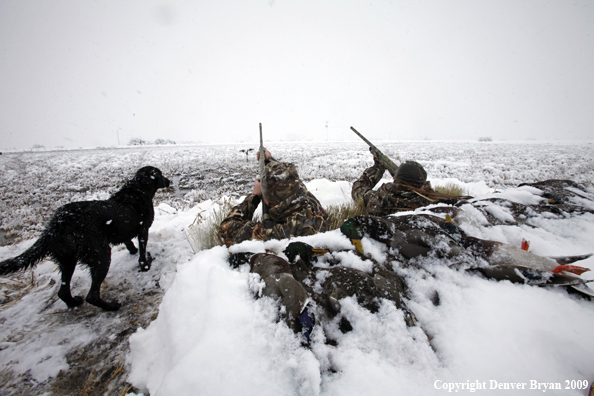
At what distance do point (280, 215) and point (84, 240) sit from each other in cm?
180

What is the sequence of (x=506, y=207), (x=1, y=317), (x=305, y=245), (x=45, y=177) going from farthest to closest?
(x=45, y=177), (x=506, y=207), (x=1, y=317), (x=305, y=245)

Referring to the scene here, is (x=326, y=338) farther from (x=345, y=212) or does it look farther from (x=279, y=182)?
(x=345, y=212)

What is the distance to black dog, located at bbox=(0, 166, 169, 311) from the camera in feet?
5.41

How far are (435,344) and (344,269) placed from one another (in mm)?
457

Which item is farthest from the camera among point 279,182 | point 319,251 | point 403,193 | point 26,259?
point 403,193

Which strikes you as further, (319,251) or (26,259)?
(26,259)

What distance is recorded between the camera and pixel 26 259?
62.0 inches

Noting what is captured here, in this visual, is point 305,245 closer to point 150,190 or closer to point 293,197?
point 293,197

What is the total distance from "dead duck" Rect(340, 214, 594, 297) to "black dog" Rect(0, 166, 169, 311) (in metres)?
2.15

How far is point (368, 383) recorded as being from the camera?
68cm

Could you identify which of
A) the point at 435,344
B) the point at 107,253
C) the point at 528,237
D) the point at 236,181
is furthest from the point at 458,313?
the point at 236,181

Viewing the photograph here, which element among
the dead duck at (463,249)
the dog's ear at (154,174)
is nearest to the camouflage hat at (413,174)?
the dead duck at (463,249)

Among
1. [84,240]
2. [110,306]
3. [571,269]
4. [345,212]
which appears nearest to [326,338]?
[571,269]

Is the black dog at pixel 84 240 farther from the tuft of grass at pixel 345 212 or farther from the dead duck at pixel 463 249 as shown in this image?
the tuft of grass at pixel 345 212
